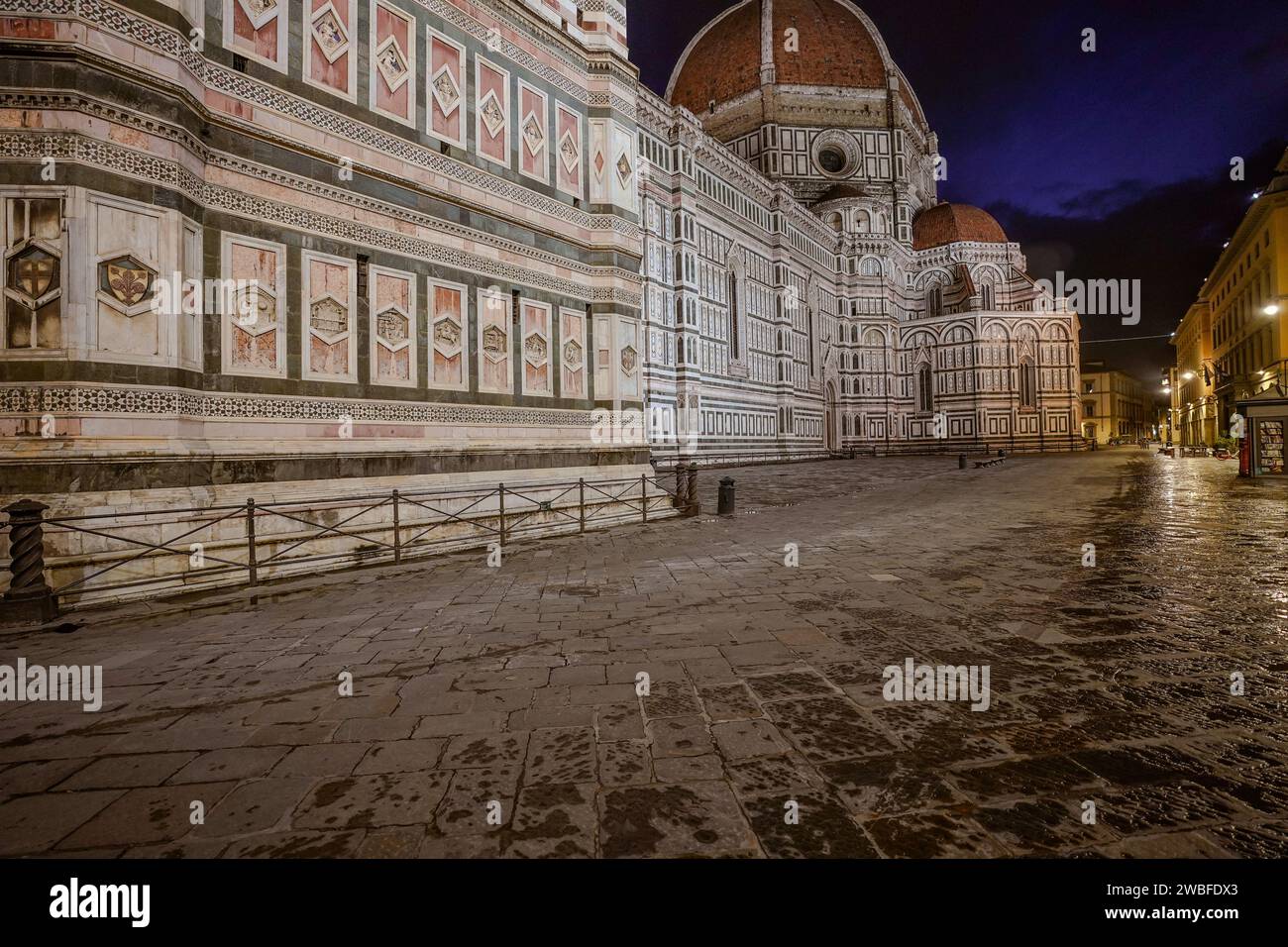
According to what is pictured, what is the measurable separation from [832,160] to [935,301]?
16358 millimetres

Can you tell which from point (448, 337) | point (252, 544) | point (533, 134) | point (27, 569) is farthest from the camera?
point (533, 134)

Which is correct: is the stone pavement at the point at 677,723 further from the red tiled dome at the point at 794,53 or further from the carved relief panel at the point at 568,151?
the red tiled dome at the point at 794,53

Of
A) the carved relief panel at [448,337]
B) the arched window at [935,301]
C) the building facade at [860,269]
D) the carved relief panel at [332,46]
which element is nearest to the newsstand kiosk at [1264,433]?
the carved relief panel at [448,337]

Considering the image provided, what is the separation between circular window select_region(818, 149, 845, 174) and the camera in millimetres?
52188

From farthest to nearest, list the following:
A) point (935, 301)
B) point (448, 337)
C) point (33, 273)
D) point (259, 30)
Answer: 1. point (935, 301)
2. point (448, 337)
3. point (259, 30)
4. point (33, 273)

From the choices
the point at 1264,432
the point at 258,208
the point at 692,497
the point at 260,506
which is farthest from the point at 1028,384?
the point at 260,506

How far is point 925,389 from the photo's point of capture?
174ft

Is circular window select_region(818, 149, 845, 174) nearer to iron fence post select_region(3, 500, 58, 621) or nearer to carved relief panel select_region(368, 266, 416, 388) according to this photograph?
carved relief panel select_region(368, 266, 416, 388)

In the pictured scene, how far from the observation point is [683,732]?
2785 millimetres

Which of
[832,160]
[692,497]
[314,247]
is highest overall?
[832,160]

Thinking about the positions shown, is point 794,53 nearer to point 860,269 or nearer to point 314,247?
point 860,269
